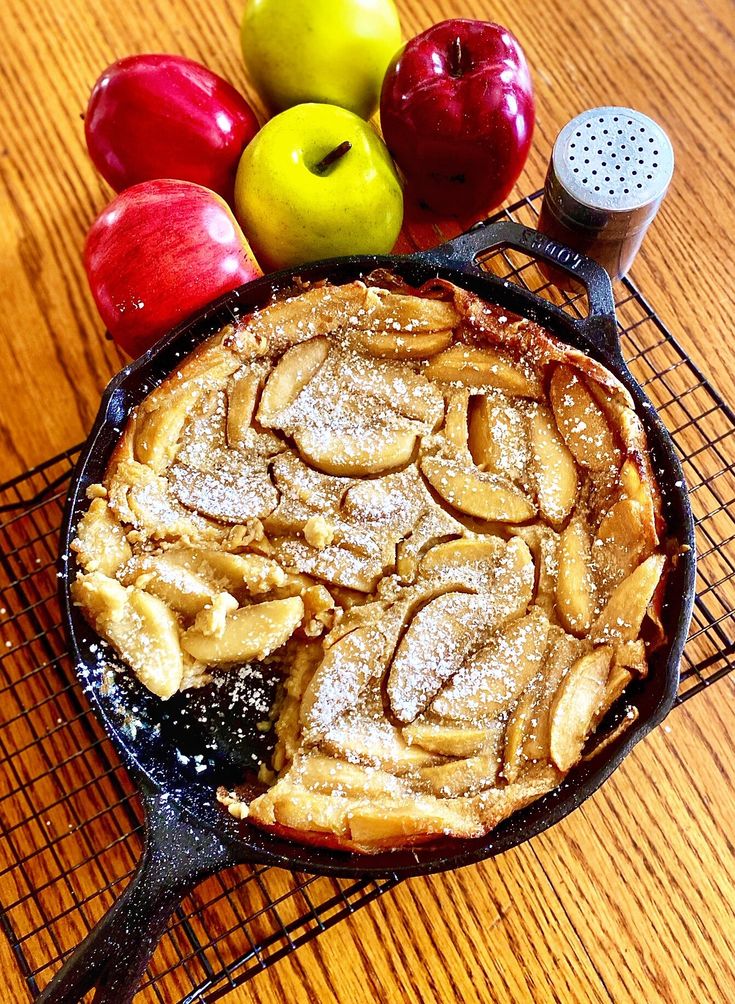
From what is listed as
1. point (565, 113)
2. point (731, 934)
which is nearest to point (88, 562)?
point (731, 934)

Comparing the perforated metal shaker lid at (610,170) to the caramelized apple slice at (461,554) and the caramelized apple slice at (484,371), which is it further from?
the caramelized apple slice at (461,554)

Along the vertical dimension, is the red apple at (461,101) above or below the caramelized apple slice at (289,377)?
above

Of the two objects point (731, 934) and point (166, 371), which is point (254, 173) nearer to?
point (166, 371)

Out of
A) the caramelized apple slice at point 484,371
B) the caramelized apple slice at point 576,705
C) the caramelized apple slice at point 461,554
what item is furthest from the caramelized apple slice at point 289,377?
the caramelized apple slice at point 576,705

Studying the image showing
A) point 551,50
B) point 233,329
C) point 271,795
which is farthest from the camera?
point 551,50

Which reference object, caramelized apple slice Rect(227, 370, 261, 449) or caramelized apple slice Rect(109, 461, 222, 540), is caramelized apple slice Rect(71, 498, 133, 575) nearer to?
caramelized apple slice Rect(109, 461, 222, 540)
